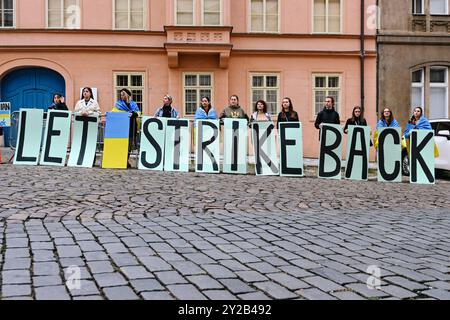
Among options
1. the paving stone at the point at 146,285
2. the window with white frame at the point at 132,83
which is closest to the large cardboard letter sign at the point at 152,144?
the paving stone at the point at 146,285

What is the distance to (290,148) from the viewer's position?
41.4 feet

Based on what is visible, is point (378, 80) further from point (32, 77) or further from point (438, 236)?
point (438, 236)

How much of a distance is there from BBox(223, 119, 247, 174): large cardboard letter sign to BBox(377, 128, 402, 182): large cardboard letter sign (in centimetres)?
313

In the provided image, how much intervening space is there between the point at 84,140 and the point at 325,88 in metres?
13.8

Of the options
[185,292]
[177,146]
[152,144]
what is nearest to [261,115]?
[177,146]

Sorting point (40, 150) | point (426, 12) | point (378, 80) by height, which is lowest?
point (40, 150)

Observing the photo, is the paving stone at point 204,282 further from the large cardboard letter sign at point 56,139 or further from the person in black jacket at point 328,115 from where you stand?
the person in black jacket at point 328,115

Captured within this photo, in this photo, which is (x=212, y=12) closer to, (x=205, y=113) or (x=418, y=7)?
(x=418, y=7)

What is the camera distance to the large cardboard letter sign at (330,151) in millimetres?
12586

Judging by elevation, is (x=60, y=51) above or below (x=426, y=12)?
below
